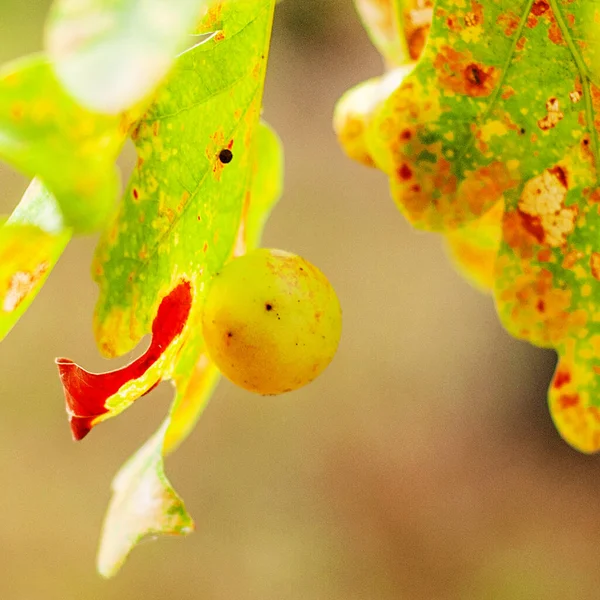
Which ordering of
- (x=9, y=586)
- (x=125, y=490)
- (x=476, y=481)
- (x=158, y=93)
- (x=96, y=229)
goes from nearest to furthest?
(x=96, y=229) < (x=158, y=93) < (x=125, y=490) < (x=9, y=586) < (x=476, y=481)

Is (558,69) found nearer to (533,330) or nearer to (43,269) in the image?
(533,330)

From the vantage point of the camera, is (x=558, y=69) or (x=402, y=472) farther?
(x=402, y=472)

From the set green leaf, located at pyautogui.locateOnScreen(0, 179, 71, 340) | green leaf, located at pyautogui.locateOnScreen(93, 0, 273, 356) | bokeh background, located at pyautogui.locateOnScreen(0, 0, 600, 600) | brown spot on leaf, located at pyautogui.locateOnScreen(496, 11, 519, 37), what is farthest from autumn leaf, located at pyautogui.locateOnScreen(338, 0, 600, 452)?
bokeh background, located at pyautogui.locateOnScreen(0, 0, 600, 600)

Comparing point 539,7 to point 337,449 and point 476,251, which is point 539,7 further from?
point 337,449

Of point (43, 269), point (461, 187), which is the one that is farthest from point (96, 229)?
point (461, 187)

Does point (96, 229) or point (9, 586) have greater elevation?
point (96, 229)

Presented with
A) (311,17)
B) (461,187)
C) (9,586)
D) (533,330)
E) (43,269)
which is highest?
(43,269)

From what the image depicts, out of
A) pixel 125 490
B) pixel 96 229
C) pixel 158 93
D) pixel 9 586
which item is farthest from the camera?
pixel 9 586
